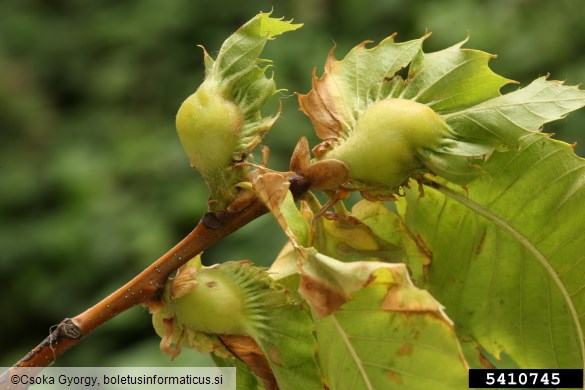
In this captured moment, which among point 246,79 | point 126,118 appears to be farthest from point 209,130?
point 126,118

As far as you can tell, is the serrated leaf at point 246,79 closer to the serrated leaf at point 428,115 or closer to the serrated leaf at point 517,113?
the serrated leaf at point 428,115

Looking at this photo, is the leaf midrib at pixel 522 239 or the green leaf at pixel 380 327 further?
the leaf midrib at pixel 522 239

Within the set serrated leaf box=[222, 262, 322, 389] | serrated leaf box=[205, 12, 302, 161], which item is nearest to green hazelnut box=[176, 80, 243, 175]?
serrated leaf box=[205, 12, 302, 161]

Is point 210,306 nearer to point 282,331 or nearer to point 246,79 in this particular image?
point 282,331

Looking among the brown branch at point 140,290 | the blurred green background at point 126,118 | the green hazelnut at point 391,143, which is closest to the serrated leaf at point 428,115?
the green hazelnut at point 391,143

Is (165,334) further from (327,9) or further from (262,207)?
(327,9)

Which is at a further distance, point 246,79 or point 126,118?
point 126,118
